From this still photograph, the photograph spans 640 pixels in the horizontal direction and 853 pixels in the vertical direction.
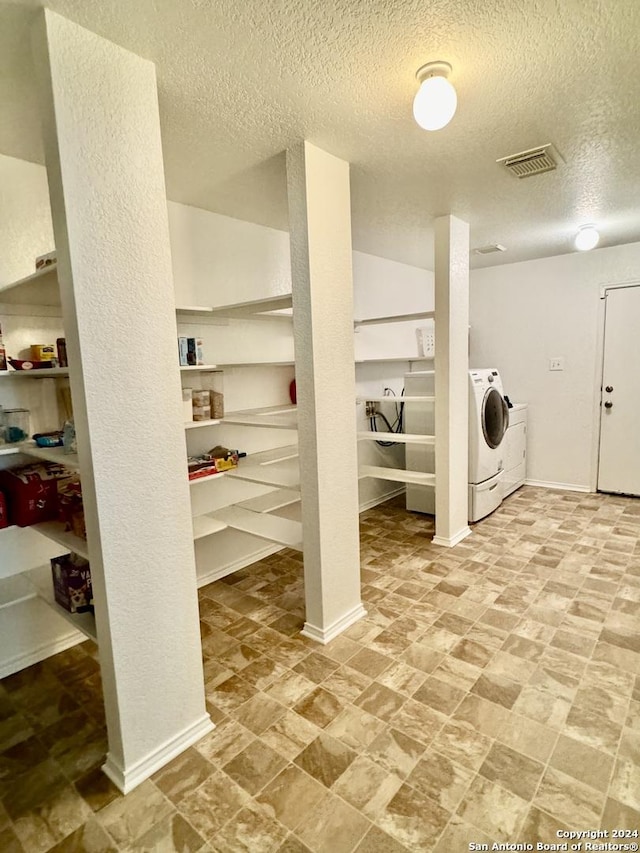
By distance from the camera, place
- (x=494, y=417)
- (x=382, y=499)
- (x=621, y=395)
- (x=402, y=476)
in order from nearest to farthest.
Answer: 1. (x=402, y=476)
2. (x=494, y=417)
3. (x=621, y=395)
4. (x=382, y=499)

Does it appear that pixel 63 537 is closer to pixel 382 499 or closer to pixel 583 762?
pixel 583 762

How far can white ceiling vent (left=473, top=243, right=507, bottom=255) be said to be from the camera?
3827mm


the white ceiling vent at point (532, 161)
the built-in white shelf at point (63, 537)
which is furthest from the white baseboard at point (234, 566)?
the white ceiling vent at point (532, 161)

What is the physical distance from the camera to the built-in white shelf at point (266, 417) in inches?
91.4

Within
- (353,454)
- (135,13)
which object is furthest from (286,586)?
(135,13)

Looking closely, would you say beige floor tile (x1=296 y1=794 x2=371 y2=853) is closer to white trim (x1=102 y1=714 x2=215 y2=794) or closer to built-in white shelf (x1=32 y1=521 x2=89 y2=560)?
white trim (x1=102 y1=714 x2=215 y2=794)

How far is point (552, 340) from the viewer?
14.3ft

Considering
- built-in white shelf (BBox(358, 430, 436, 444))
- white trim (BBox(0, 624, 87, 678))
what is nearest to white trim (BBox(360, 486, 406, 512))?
built-in white shelf (BBox(358, 430, 436, 444))

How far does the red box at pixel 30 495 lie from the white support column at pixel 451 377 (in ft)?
Result: 7.77

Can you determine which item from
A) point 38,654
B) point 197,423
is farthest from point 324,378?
point 38,654

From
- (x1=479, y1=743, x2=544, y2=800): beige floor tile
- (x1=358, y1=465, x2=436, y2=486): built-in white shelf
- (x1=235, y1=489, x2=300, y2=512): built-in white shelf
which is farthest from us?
(x1=358, y1=465, x2=436, y2=486): built-in white shelf

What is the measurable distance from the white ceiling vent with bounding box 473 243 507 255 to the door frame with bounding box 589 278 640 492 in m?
1.02

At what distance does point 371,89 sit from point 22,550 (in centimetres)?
244

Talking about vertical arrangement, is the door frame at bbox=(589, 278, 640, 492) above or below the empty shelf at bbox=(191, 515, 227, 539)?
above
